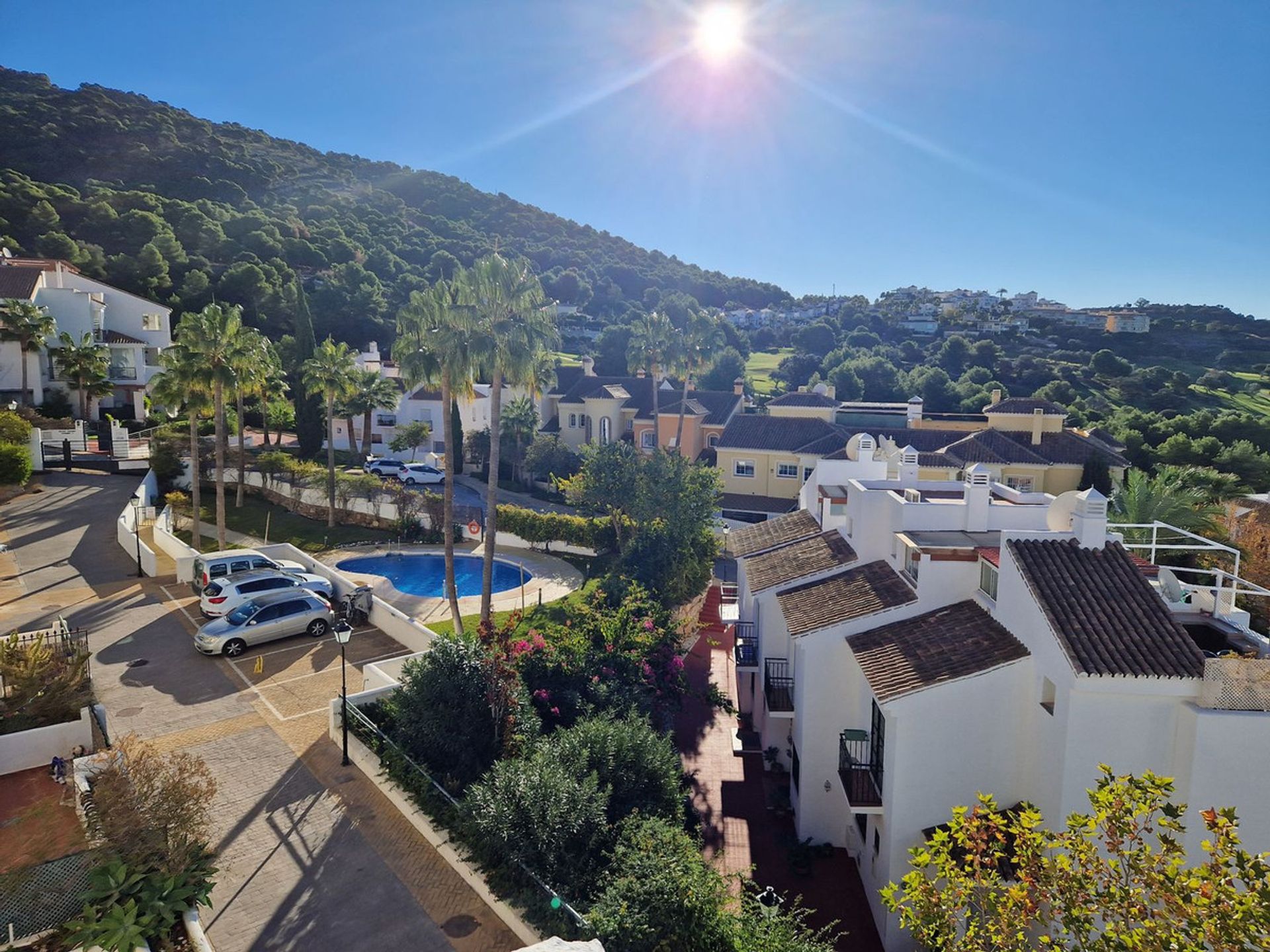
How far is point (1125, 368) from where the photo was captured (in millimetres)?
98375

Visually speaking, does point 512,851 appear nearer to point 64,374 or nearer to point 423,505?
point 423,505

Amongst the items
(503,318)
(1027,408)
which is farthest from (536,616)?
(1027,408)

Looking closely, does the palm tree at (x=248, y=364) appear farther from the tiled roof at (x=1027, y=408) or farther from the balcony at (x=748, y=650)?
the tiled roof at (x=1027, y=408)

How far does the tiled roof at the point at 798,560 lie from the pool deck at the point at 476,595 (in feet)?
35.8

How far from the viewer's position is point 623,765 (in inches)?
520

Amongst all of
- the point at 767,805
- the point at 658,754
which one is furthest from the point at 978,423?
the point at 658,754

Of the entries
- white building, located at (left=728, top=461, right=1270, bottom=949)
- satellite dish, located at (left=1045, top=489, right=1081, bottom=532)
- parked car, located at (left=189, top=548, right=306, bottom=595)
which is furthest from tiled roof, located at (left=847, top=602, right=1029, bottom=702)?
parked car, located at (left=189, top=548, right=306, bottom=595)

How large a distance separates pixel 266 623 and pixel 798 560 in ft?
48.1

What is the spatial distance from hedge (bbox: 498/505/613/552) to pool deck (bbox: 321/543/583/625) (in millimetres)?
965

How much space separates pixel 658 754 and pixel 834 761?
4957mm

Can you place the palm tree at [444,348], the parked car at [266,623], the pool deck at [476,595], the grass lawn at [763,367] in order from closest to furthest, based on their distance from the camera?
the parked car at [266,623] → the palm tree at [444,348] → the pool deck at [476,595] → the grass lawn at [763,367]

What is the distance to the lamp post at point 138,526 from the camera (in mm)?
26734

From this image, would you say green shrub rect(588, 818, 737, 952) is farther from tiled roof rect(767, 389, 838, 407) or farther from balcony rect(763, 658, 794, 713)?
tiled roof rect(767, 389, 838, 407)

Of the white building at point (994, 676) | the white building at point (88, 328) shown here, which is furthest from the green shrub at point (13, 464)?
the white building at point (994, 676)
